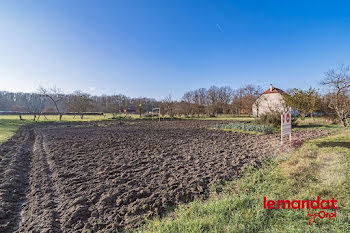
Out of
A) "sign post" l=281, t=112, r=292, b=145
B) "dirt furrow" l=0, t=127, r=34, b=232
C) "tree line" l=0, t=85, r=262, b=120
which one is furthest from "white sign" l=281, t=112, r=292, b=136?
"tree line" l=0, t=85, r=262, b=120

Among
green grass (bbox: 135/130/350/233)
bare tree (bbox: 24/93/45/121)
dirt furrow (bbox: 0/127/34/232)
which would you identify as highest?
bare tree (bbox: 24/93/45/121)

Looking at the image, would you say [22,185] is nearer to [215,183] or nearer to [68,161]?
[68,161]

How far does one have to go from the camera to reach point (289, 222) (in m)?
2.45

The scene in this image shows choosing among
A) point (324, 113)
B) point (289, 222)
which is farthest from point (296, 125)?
point (289, 222)

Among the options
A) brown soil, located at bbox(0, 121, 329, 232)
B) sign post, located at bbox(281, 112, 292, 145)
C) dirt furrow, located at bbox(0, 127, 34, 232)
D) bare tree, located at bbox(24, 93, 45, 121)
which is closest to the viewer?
brown soil, located at bbox(0, 121, 329, 232)

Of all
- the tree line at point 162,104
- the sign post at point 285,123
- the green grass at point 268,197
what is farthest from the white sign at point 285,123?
the tree line at point 162,104

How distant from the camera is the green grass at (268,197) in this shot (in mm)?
2395

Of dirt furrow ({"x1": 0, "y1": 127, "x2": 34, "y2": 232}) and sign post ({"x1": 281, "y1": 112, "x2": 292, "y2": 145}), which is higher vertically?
sign post ({"x1": 281, "y1": 112, "x2": 292, "y2": 145})

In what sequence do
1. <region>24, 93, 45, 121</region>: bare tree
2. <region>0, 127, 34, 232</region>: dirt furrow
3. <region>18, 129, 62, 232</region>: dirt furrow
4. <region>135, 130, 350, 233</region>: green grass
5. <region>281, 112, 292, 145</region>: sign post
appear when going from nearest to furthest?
1. <region>135, 130, 350, 233</region>: green grass
2. <region>18, 129, 62, 232</region>: dirt furrow
3. <region>0, 127, 34, 232</region>: dirt furrow
4. <region>281, 112, 292, 145</region>: sign post
5. <region>24, 93, 45, 121</region>: bare tree

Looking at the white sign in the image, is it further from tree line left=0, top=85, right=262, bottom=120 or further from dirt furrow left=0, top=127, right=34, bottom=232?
tree line left=0, top=85, right=262, bottom=120

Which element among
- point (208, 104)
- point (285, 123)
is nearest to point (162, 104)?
point (208, 104)

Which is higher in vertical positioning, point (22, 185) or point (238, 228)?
point (238, 228)

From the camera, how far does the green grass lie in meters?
2.39

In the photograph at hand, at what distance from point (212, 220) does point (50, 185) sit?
4.53 m
